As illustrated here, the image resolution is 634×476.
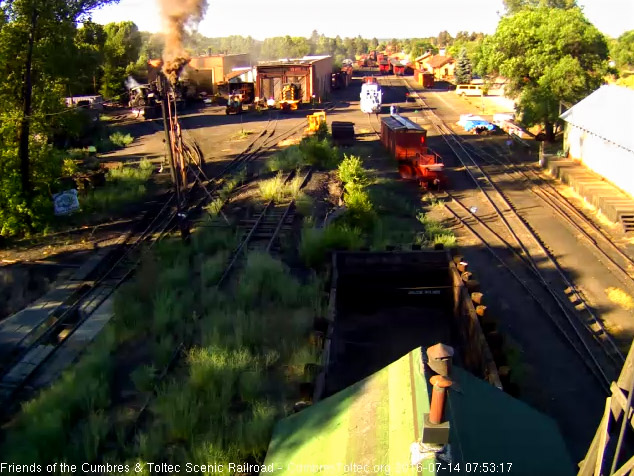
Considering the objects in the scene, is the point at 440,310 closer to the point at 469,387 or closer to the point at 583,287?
the point at 583,287

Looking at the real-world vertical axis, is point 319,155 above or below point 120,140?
below

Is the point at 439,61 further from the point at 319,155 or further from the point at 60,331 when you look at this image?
Answer: the point at 60,331

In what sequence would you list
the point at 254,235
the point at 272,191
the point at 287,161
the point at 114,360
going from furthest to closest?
the point at 287,161 < the point at 272,191 < the point at 254,235 < the point at 114,360

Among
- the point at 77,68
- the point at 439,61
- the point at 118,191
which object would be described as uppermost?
the point at 439,61

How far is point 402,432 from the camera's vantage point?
389 centimetres

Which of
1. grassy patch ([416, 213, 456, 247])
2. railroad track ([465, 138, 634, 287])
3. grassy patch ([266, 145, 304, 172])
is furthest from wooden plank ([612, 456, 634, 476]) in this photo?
grassy patch ([266, 145, 304, 172])

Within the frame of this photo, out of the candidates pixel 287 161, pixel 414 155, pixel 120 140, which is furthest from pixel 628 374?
pixel 120 140

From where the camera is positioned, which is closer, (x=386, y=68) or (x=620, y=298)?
(x=620, y=298)

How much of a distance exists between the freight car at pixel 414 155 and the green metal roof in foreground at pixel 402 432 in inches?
679

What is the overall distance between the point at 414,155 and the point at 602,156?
7.45 meters

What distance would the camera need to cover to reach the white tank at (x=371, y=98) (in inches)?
1636

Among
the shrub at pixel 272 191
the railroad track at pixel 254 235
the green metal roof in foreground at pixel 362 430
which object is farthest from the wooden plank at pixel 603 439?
the shrub at pixel 272 191

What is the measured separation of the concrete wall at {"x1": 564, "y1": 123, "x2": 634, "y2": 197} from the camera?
768 inches

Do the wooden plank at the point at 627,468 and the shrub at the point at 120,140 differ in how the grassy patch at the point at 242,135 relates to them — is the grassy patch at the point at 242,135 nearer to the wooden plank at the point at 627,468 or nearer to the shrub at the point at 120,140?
the shrub at the point at 120,140
